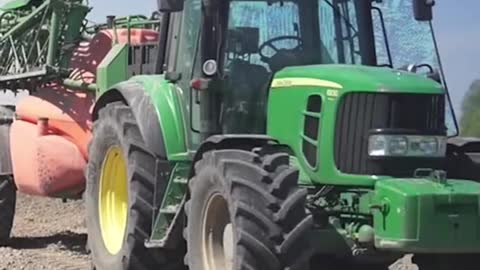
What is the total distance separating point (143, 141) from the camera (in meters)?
7.07

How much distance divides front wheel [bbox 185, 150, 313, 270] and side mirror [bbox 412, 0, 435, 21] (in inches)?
68.6

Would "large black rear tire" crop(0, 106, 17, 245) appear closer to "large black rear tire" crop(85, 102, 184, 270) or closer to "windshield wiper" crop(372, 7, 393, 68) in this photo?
"large black rear tire" crop(85, 102, 184, 270)

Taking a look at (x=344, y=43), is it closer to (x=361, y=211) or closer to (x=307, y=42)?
(x=307, y=42)

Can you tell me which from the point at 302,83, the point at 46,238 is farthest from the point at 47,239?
the point at 302,83

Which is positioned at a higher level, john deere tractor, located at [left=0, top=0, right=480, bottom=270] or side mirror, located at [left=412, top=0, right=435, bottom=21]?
side mirror, located at [left=412, top=0, right=435, bottom=21]

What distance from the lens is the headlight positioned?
5.95m

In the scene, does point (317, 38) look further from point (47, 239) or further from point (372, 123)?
point (47, 239)

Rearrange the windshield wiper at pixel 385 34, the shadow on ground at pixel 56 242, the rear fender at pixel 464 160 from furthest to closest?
1. the shadow on ground at pixel 56 242
2. the windshield wiper at pixel 385 34
3. the rear fender at pixel 464 160

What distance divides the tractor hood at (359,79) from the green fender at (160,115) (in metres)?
0.87

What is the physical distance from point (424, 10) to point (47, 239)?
18.9ft

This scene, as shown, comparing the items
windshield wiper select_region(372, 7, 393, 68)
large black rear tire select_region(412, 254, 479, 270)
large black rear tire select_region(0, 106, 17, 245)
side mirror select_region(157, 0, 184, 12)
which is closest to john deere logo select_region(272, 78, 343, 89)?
side mirror select_region(157, 0, 184, 12)

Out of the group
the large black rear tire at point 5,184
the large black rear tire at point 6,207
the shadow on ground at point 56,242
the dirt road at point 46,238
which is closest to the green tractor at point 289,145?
the dirt road at point 46,238

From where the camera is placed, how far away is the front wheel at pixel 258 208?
5.48 m

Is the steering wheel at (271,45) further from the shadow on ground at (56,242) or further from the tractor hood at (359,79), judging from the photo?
the shadow on ground at (56,242)
